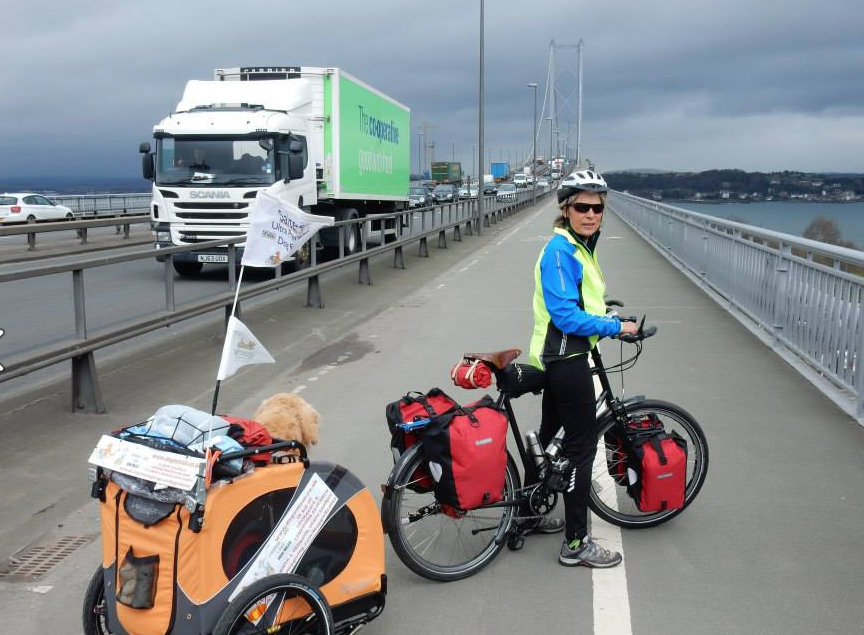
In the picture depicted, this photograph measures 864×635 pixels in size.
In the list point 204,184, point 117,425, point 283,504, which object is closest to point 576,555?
point 283,504

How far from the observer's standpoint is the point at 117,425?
7.14 metres

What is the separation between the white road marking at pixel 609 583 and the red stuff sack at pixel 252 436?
1548mm

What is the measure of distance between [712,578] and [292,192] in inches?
591

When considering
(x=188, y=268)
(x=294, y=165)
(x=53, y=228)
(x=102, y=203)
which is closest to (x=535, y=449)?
(x=188, y=268)

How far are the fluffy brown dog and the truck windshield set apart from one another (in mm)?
14304

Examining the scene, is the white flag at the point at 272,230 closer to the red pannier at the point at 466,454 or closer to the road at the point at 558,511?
the red pannier at the point at 466,454

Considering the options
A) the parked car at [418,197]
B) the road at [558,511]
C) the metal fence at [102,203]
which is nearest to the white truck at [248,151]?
the road at [558,511]

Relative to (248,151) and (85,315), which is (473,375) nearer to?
(85,315)

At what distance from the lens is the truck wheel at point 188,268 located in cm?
912

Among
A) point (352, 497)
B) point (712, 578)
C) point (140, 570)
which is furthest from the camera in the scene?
point (712, 578)

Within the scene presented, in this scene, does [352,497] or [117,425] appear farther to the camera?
[117,425]

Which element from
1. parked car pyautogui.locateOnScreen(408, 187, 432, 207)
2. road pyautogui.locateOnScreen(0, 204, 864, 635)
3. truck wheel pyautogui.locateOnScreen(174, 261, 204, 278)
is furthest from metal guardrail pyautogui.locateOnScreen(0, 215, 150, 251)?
parked car pyautogui.locateOnScreen(408, 187, 432, 207)

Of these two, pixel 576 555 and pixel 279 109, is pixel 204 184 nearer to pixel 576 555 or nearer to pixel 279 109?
pixel 279 109

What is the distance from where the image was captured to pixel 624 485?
4992mm
